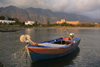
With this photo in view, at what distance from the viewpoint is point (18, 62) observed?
1405 cm

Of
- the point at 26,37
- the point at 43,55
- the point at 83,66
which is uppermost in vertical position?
the point at 26,37

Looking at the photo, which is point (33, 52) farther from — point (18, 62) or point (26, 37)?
point (18, 62)

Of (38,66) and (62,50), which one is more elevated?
(62,50)

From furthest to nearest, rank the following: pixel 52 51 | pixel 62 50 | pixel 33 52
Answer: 1. pixel 62 50
2. pixel 52 51
3. pixel 33 52

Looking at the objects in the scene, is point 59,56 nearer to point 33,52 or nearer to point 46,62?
point 46,62

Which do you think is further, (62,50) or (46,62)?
(62,50)

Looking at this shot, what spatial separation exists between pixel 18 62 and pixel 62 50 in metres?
6.44

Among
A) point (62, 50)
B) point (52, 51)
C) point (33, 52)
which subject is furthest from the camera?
point (62, 50)

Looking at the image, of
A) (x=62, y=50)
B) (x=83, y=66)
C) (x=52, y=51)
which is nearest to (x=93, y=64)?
(x=83, y=66)

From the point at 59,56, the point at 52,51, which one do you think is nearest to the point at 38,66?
the point at 52,51

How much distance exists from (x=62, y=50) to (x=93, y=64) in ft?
14.9

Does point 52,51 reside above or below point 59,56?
above

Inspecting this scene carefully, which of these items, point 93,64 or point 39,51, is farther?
point 93,64

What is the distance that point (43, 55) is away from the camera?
520 inches
